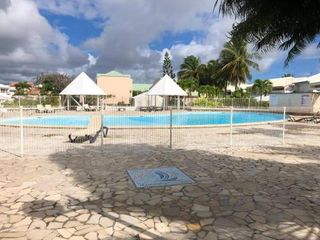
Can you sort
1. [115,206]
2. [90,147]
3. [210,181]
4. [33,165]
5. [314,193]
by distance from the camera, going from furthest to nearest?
[90,147], [33,165], [210,181], [314,193], [115,206]

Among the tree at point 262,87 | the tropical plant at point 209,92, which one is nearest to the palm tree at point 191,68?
the tree at point 262,87

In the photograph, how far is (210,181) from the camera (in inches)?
270

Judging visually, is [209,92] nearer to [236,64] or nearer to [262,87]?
[236,64]

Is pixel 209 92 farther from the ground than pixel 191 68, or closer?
closer

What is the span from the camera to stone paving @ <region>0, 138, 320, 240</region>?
4570mm

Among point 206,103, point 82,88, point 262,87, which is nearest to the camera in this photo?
point 82,88

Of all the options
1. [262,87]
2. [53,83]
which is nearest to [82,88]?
[53,83]

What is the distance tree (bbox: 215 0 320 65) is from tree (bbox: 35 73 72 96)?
174 ft

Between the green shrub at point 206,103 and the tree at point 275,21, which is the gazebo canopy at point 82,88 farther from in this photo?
the tree at point 275,21

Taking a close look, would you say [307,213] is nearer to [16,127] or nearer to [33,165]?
[33,165]

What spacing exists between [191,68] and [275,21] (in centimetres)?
6107

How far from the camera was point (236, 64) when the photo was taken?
49.2 metres

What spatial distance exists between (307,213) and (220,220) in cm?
142

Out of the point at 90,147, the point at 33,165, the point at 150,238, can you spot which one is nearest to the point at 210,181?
the point at 150,238
